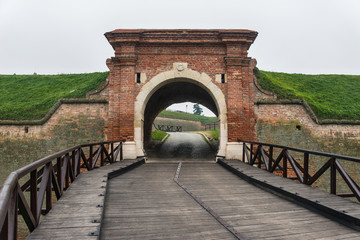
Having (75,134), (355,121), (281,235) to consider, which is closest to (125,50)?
(75,134)

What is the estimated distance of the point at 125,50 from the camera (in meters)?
9.68

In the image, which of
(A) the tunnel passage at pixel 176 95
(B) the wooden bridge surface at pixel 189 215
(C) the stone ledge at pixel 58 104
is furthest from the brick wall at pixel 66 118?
(B) the wooden bridge surface at pixel 189 215

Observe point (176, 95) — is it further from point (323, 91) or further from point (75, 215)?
point (75, 215)

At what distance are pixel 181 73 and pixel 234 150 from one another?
390 cm

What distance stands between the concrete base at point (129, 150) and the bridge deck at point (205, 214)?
350 cm

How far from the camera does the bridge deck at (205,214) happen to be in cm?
296

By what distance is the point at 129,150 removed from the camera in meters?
9.32

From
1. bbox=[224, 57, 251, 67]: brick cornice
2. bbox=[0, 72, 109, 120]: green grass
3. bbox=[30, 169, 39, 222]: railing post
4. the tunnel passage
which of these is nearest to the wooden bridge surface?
bbox=[30, 169, 39, 222]: railing post

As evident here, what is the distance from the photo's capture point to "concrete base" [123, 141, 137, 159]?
930 centimetres

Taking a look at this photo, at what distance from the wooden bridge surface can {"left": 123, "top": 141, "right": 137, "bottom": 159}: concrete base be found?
363 centimetres

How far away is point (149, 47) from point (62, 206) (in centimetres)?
772

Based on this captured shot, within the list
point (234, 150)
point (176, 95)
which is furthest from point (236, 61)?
point (176, 95)

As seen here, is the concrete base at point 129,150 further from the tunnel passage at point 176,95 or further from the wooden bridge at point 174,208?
the tunnel passage at point 176,95

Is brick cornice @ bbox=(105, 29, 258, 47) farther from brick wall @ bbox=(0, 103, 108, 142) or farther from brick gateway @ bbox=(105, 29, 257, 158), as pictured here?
brick wall @ bbox=(0, 103, 108, 142)
